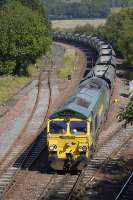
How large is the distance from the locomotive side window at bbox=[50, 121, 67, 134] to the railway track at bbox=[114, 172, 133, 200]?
3.65m

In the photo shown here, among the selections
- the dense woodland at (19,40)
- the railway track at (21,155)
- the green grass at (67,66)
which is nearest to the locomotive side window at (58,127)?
the railway track at (21,155)

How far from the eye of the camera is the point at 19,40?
177ft

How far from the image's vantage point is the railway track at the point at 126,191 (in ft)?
68.1

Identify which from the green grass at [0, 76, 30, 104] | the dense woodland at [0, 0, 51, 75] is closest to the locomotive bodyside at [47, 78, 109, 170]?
the green grass at [0, 76, 30, 104]

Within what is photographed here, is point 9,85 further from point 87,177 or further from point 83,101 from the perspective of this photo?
point 87,177

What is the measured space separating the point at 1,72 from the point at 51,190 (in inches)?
1349

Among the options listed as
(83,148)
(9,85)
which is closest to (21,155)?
(83,148)

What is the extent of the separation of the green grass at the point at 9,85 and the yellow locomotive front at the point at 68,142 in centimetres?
2043

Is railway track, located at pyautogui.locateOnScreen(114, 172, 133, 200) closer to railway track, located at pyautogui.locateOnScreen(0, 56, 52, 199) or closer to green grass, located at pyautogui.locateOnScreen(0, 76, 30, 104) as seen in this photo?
railway track, located at pyautogui.locateOnScreen(0, 56, 52, 199)

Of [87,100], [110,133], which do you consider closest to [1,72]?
[110,133]

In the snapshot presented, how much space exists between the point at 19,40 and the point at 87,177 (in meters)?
32.3

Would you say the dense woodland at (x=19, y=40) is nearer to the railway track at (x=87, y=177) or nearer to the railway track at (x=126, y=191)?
the railway track at (x=87, y=177)

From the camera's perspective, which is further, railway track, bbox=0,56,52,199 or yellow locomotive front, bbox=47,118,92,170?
railway track, bbox=0,56,52,199

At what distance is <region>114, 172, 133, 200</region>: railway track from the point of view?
20.8 m
